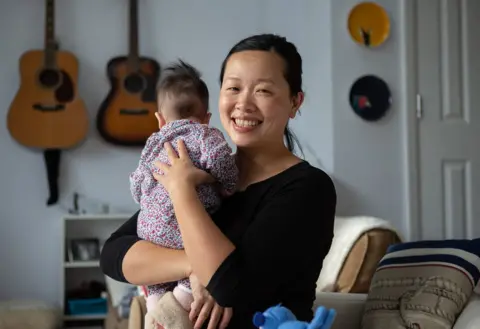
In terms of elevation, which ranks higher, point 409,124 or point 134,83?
point 134,83

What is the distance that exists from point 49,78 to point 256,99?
290 centimetres

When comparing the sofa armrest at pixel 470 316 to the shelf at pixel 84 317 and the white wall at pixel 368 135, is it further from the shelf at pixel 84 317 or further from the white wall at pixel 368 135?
the shelf at pixel 84 317

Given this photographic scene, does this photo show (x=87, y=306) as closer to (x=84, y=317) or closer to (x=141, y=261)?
(x=84, y=317)

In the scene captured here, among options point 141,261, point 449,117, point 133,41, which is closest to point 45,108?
point 133,41

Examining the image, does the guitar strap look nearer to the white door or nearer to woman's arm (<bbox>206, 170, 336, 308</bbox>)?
the white door

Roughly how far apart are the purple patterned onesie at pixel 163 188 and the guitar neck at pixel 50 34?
8.81 feet

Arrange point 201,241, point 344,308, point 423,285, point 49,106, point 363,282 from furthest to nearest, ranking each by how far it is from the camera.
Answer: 1. point 49,106
2. point 363,282
3. point 344,308
4. point 423,285
5. point 201,241

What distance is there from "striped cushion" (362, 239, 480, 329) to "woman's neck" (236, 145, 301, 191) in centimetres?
73

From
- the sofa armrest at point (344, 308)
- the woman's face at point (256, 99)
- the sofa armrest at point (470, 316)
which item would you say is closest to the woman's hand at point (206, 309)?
the woman's face at point (256, 99)

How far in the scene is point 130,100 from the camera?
389 cm

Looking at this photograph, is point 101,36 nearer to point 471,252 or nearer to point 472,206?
point 472,206

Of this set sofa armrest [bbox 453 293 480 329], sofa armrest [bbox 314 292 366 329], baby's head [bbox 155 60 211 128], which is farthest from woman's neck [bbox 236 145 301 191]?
sofa armrest [bbox 314 292 366 329]

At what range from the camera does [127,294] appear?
332 cm

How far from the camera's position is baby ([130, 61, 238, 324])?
1223mm
